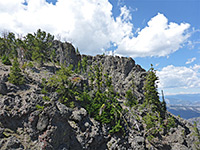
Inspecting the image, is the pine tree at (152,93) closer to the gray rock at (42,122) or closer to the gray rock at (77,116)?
the gray rock at (77,116)

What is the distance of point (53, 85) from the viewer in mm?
33688

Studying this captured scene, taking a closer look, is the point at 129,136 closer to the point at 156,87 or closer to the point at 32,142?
the point at 156,87

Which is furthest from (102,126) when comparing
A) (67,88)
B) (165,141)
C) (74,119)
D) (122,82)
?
(122,82)

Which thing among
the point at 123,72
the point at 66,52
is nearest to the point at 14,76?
the point at 66,52

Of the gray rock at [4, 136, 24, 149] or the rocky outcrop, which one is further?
the rocky outcrop

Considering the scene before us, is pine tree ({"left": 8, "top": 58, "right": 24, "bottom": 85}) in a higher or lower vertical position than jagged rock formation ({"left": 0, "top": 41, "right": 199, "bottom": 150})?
higher

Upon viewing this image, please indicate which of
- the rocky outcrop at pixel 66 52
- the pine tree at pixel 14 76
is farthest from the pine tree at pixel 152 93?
the rocky outcrop at pixel 66 52

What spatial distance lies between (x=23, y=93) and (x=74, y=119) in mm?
13376

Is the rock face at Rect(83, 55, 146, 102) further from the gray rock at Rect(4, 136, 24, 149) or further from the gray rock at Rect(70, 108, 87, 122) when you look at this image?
the gray rock at Rect(4, 136, 24, 149)

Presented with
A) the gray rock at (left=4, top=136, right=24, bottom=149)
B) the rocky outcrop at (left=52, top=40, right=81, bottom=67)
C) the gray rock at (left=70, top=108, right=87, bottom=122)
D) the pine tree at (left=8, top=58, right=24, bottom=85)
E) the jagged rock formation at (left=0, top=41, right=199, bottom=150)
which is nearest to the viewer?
the gray rock at (left=4, top=136, right=24, bottom=149)

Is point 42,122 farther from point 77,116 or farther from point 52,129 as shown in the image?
point 77,116

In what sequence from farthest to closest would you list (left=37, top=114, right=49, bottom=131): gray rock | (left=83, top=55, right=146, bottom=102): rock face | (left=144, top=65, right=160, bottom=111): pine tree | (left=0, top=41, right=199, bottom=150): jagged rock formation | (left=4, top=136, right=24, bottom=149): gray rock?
(left=83, top=55, right=146, bottom=102): rock face, (left=144, top=65, right=160, bottom=111): pine tree, (left=37, top=114, right=49, bottom=131): gray rock, (left=0, top=41, right=199, bottom=150): jagged rock formation, (left=4, top=136, right=24, bottom=149): gray rock

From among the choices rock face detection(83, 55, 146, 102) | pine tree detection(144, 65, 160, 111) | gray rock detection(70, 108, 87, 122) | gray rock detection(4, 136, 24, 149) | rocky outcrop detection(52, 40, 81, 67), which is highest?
rocky outcrop detection(52, 40, 81, 67)

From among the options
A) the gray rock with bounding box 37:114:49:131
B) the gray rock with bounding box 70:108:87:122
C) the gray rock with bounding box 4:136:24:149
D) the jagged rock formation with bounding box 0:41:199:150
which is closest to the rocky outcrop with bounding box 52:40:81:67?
the jagged rock formation with bounding box 0:41:199:150
